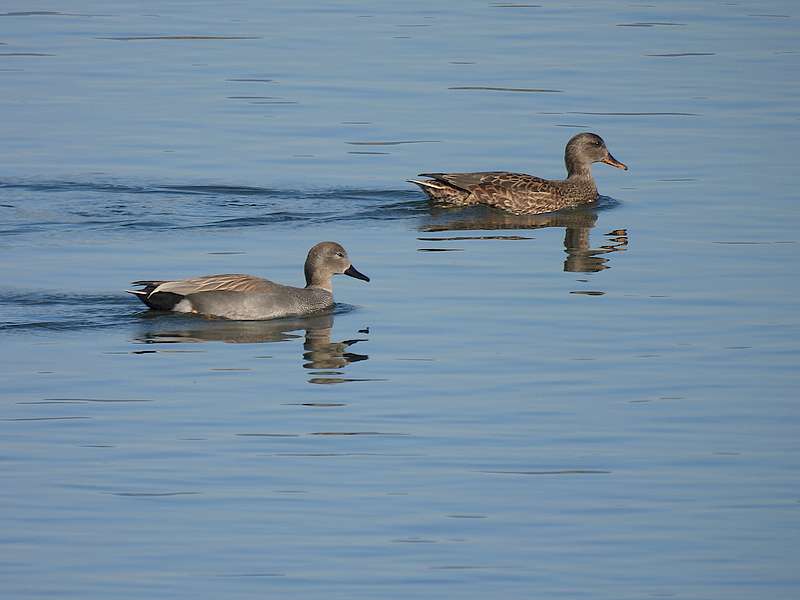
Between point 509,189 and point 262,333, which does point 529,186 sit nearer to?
point 509,189

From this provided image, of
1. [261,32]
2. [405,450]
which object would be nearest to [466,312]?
[405,450]

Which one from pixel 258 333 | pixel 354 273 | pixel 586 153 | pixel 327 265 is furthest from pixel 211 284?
pixel 586 153

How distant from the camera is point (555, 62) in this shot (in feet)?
87.7

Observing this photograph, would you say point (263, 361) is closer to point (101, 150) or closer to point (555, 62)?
point (101, 150)

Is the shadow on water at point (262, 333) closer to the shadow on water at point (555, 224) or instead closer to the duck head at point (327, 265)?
the duck head at point (327, 265)

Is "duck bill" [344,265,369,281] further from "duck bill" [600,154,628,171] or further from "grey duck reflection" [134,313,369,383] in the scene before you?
"duck bill" [600,154,628,171]

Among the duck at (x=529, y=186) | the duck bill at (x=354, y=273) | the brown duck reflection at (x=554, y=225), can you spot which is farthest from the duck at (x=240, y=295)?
the duck at (x=529, y=186)

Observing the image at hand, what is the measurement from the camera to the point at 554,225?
1961 cm

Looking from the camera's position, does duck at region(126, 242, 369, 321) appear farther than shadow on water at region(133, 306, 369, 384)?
Yes

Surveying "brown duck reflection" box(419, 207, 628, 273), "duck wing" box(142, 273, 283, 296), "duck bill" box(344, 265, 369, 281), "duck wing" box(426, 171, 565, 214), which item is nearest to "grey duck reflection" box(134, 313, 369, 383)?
"duck wing" box(142, 273, 283, 296)

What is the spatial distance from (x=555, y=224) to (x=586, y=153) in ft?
3.66

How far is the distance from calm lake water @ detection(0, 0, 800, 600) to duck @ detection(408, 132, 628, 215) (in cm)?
28

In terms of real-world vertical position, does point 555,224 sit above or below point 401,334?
above

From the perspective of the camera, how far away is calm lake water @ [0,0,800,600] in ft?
31.3
